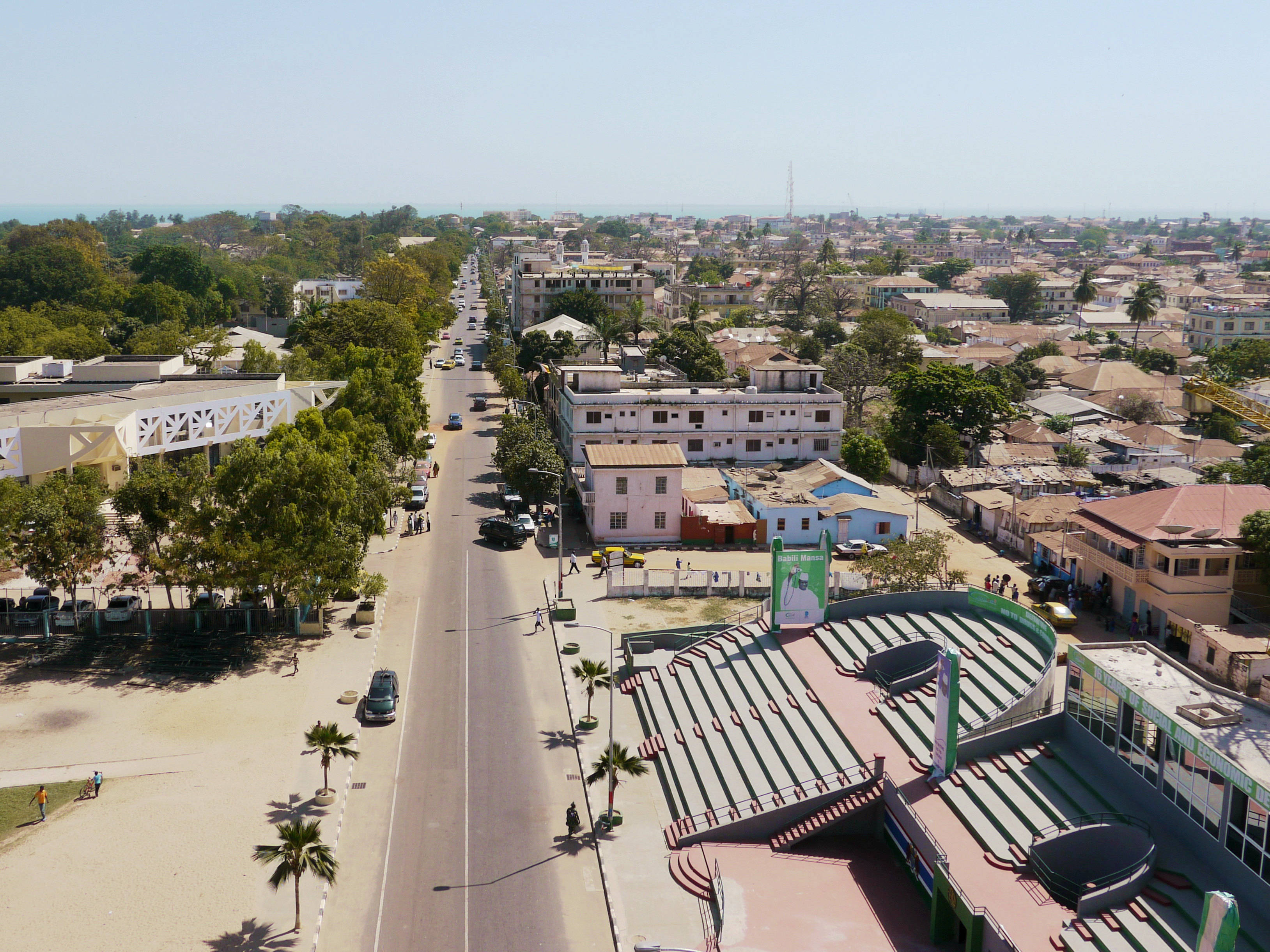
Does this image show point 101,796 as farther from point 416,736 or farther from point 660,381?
point 660,381

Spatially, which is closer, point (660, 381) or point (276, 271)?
point (660, 381)

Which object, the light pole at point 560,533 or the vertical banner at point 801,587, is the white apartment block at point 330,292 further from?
the vertical banner at point 801,587

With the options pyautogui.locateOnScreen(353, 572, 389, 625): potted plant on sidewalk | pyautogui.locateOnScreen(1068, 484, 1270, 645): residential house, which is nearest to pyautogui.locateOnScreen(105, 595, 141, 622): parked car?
pyautogui.locateOnScreen(353, 572, 389, 625): potted plant on sidewalk

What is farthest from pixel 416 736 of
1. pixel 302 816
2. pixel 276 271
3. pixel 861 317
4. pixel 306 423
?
pixel 276 271

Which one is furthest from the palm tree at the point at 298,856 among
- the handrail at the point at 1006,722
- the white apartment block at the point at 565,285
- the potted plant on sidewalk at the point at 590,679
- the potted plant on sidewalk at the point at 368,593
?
the white apartment block at the point at 565,285

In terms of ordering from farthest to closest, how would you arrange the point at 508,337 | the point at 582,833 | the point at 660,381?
the point at 508,337 → the point at 660,381 → the point at 582,833

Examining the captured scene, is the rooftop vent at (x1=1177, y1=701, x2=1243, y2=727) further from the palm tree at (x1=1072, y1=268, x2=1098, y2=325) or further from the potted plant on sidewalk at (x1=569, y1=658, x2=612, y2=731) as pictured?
the palm tree at (x1=1072, y1=268, x2=1098, y2=325)
